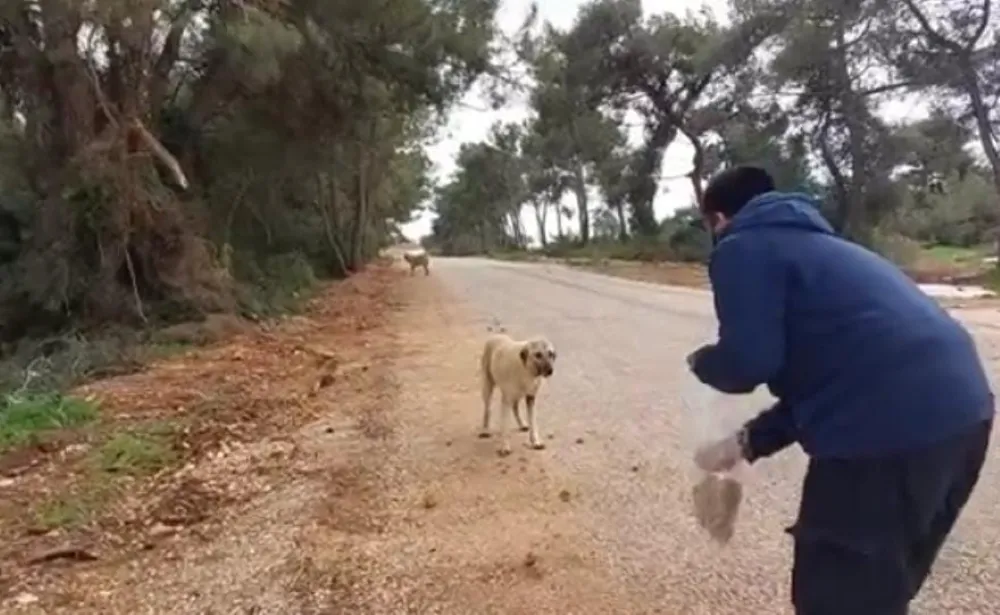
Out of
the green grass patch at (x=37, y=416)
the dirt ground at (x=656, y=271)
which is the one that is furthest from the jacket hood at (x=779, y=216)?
the dirt ground at (x=656, y=271)

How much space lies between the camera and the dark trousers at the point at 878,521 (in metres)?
2.20

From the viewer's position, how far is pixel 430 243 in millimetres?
95938

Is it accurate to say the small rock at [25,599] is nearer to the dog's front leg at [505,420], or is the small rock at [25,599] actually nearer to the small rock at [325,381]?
the dog's front leg at [505,420]

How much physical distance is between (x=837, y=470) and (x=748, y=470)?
2.59ft

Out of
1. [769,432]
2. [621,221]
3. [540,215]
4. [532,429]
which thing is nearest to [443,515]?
[532,429]

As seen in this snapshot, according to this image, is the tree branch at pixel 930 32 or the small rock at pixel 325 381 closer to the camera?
the small rock at pixel 325 381

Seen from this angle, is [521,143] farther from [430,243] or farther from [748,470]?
[748,470]

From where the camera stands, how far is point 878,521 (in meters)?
2.21

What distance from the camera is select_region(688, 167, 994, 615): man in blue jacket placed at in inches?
86.5

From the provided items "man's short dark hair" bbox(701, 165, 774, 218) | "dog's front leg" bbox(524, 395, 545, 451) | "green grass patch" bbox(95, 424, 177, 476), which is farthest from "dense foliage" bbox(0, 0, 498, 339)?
"man's short dark hair" bbox(701, 165, 774, 218)

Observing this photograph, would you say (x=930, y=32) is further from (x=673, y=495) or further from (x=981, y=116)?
(x=673, y=495)

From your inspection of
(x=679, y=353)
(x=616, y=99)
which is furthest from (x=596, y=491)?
(x=616, y=99)

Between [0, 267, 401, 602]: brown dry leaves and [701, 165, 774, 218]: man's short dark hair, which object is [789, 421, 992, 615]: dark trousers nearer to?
[701, 165, 774, 218]: man's short dark hair

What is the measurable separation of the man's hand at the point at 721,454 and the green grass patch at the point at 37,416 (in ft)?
19.8
